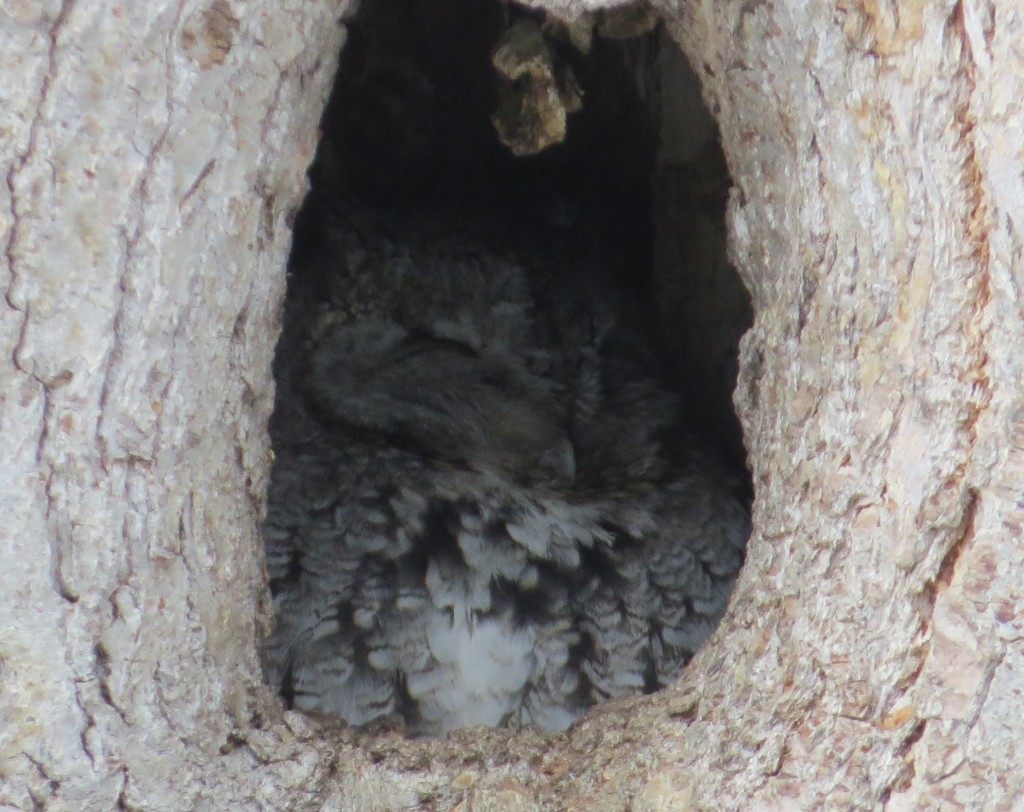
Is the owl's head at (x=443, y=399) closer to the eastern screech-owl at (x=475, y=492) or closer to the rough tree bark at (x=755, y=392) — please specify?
the eastern screech-owl at (x=475, y=492)

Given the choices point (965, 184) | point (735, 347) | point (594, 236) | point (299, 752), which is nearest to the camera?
point (965, 184)

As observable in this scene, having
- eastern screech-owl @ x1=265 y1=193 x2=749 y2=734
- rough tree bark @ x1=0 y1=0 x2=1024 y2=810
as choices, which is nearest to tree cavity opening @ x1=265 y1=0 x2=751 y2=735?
eastern screech-owl @ x1=265 y1=193 x2=749 y2=734

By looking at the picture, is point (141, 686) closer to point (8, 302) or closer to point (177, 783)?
point (177, 783)

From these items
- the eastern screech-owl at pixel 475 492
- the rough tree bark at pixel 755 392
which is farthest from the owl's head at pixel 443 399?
the rough tree bark at pixel 755 392

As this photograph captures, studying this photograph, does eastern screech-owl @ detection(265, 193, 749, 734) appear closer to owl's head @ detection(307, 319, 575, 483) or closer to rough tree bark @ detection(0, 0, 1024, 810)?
owl's head @ detection(307, 319, 575, 483)

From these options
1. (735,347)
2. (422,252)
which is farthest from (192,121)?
(735,347)

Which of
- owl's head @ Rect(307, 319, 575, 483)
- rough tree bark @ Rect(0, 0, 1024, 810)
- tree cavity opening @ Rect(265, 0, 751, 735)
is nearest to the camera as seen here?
rough tree bark @ Rect(0, 0, 1024, 810)

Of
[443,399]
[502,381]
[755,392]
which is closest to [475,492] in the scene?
[443,399]
